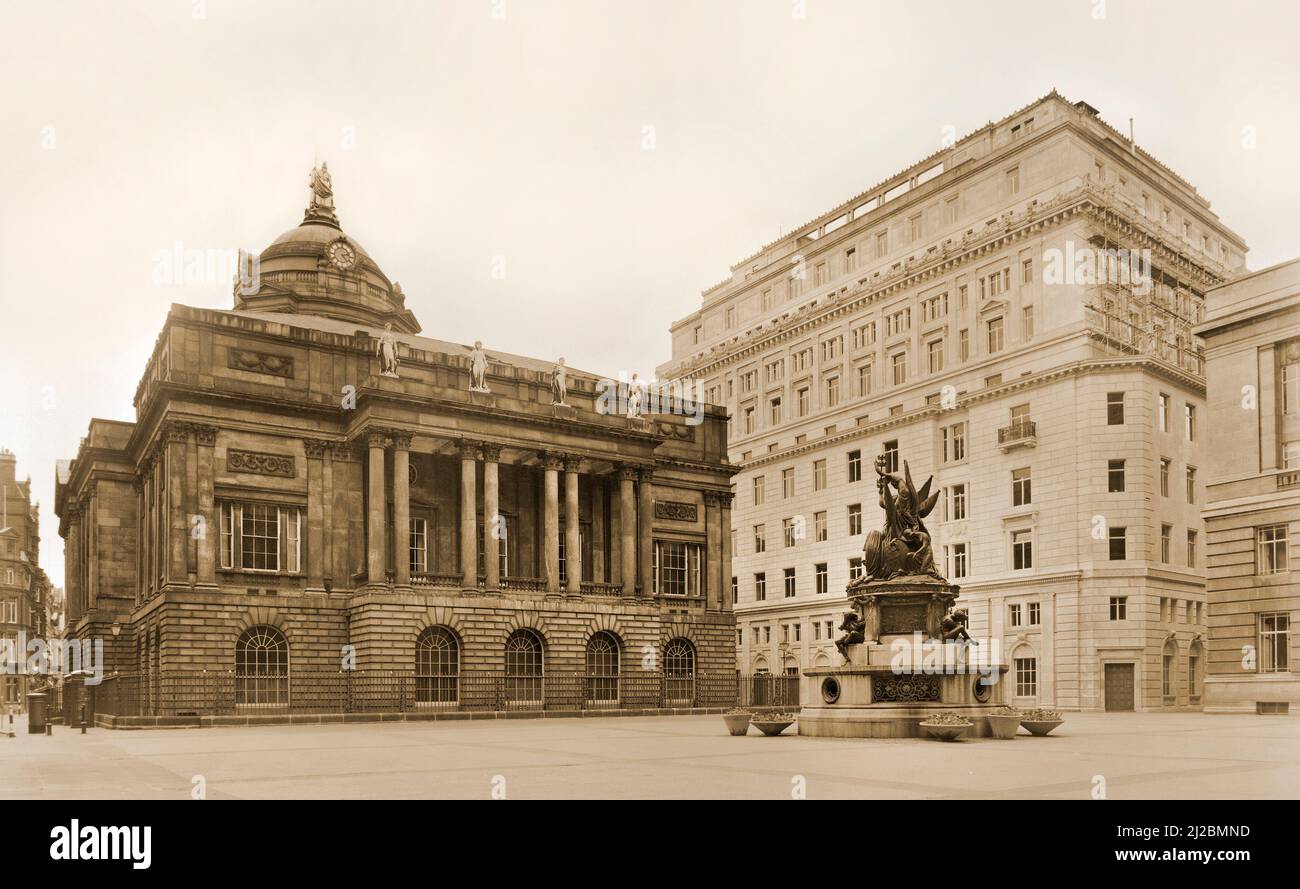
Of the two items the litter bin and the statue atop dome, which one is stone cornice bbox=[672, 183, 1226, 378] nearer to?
the statue atop dome

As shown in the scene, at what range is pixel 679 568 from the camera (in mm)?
70000

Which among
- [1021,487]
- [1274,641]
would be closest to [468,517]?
[1021,487]

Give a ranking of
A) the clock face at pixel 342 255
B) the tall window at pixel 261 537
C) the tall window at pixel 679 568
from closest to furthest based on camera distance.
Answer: the tall window at pixel 261 537 → the tall window at pixel 679 568 → the clock face at pixel 342 255

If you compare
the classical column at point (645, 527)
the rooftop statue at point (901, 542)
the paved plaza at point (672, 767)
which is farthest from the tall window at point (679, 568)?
the rooftop statue at point (901, 542)

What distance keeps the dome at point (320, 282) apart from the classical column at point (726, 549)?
78.1ft

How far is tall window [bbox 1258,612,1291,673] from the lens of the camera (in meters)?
52.4

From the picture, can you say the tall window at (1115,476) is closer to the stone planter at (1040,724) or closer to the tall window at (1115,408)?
the tall window at (1115,408)

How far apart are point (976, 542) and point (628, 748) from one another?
4635cm

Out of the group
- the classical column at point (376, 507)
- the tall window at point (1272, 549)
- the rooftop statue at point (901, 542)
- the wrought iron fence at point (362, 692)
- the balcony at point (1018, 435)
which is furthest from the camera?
the balcony at point (1018, 435)

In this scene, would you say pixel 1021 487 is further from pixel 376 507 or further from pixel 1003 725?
pixel 1003 725

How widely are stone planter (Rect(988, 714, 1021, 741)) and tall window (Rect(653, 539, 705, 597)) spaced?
3891 cm

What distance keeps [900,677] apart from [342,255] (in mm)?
55459

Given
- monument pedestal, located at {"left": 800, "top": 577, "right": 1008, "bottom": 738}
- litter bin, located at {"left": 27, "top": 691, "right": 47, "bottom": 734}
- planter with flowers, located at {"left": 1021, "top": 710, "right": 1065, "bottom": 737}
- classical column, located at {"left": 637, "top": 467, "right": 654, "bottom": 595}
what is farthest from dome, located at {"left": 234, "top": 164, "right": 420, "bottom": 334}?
planter with flowers, located at {"left": 1021, "top": 710, "right": 1065, "bottom": 737}

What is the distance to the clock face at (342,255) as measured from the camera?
75250mm
